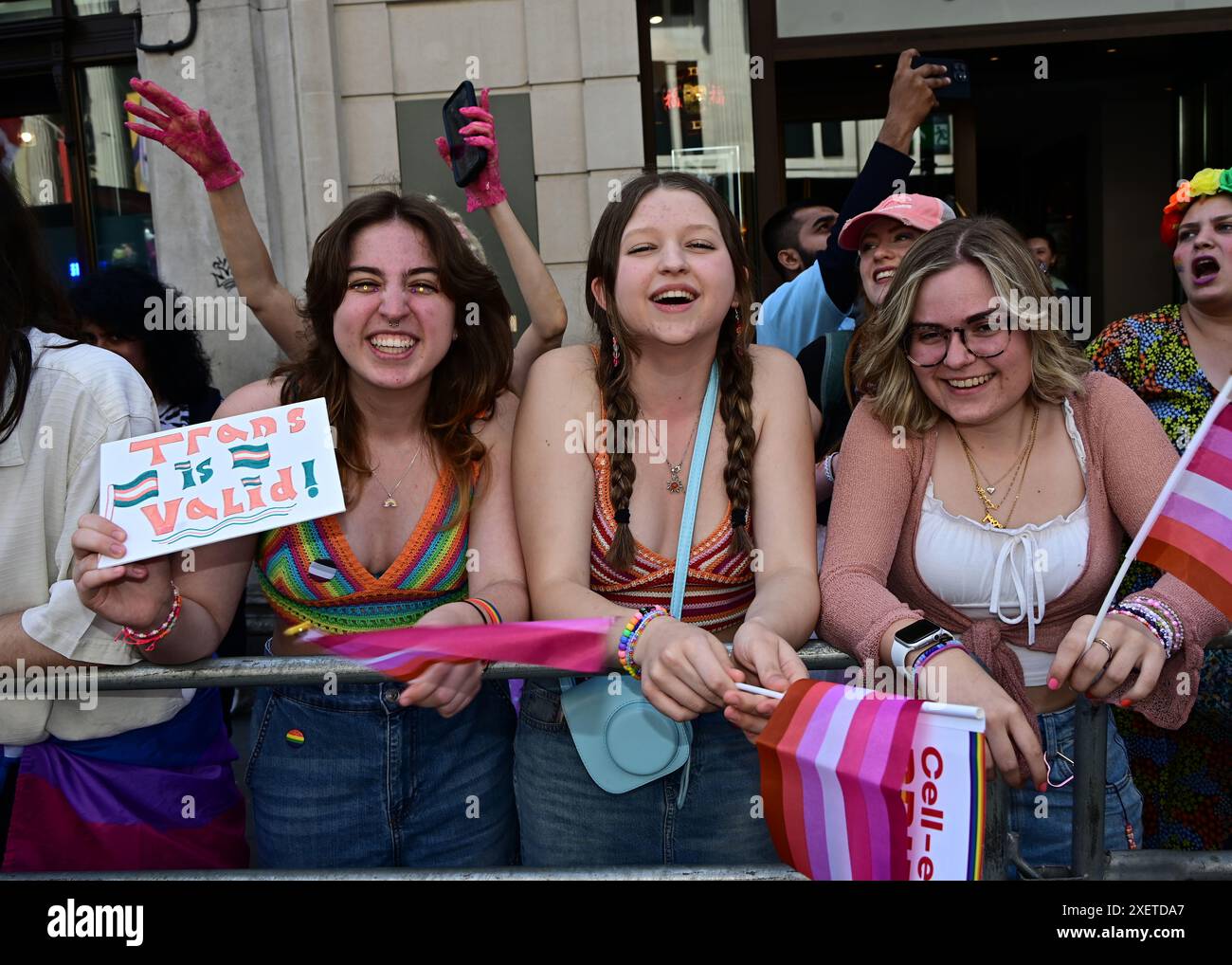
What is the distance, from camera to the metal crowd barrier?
185cm

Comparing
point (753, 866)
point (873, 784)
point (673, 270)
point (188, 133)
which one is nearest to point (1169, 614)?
point (873, 784)

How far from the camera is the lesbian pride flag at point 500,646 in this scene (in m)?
1.97

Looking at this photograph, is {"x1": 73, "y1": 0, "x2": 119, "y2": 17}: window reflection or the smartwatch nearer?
the smartwatch

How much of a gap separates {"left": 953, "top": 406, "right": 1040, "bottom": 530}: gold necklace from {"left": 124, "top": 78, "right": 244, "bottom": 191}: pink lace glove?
2053mm

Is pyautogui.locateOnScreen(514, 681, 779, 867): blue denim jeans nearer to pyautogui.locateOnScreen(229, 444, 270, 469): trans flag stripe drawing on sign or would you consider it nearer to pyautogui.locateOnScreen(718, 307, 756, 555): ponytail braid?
pyautogui.locateOnScreen(718, 307, 756, 555): ponytail braid

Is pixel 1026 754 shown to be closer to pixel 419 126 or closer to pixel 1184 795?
pixel 1184 795

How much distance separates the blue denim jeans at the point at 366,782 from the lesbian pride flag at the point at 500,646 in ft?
1.10

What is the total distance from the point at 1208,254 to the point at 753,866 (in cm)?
238

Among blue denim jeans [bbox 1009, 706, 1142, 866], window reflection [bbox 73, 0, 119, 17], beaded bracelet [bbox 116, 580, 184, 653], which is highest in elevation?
window reflection [bbox 73, 0, 119, 17]

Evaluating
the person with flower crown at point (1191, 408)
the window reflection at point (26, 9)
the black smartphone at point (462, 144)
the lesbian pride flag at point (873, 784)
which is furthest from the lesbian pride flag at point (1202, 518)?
the window reflection at point (26, 9)

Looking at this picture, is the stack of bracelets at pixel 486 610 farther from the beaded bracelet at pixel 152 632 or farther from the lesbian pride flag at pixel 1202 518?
the lesbian pride flag at pixel 1202 518

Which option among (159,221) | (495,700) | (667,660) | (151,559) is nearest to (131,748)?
(151,559)

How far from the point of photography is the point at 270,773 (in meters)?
2.40

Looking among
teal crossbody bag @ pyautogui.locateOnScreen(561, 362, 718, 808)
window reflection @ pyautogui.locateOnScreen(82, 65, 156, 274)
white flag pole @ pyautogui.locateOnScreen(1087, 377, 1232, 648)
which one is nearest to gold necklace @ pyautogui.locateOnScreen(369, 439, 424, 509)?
teal crossbody bag @ pyautogui.locateOnScreen(561, 362, 718, 808)
